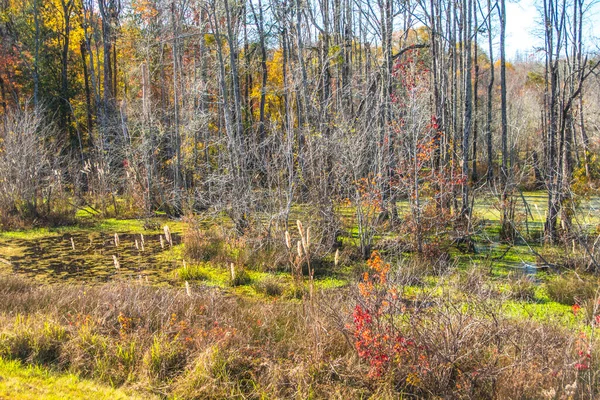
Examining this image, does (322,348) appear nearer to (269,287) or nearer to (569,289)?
(269,287)

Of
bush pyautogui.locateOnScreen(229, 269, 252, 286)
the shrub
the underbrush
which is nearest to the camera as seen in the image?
the underbrush

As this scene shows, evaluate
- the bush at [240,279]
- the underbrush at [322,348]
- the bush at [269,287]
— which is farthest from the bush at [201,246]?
the underbrush at [322,348]

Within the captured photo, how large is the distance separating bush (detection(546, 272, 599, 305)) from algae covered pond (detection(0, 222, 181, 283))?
6243mm

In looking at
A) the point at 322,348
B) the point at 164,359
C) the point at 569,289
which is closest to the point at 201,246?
the point at 164,359

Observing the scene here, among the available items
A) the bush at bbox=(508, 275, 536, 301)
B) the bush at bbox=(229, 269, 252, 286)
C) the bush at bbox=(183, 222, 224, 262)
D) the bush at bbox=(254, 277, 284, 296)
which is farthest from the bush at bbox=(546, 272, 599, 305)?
the bush at bbox=(183, 222, 224, 262)

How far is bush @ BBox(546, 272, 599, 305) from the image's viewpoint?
6816 millimetres

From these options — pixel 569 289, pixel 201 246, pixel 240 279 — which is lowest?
pixel 569 289

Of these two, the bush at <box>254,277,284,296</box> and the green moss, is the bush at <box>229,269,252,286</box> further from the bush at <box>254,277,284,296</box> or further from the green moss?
the green moss

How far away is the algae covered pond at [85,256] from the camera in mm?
8633

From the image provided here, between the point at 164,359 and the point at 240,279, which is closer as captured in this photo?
the point at 164,359

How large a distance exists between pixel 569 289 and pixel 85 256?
911cm

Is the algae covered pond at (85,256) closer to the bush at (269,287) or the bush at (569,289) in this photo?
the bush at (269,287)

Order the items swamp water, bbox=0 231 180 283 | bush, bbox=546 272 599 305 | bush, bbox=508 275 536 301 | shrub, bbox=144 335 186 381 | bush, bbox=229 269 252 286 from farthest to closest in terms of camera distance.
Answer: swamp water, bbox=0 231 180 283
bush, bbox=229 269 252 286
bush, bbox=508 275 536 301
bush, bbox=546 272 599 305
shrub, bbox=144 335 186 381

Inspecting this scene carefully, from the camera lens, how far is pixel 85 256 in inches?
399
